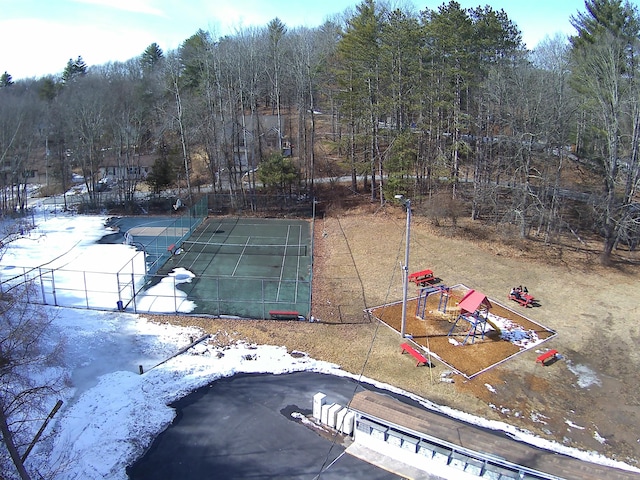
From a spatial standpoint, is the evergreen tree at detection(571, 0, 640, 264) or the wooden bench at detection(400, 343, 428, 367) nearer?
the wooden bench at detection(400, 343, 428, 367)

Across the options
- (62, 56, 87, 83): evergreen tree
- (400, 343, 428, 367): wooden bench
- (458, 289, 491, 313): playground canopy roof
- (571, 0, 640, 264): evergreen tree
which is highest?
(62, 56, 87, 83): evergreen tree

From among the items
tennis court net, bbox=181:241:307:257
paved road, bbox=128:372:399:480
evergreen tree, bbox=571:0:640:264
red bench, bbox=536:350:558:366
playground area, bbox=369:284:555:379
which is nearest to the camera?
paved road, bbox=128:372:399:480

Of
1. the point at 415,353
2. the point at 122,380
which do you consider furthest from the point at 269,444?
the point at 415,353

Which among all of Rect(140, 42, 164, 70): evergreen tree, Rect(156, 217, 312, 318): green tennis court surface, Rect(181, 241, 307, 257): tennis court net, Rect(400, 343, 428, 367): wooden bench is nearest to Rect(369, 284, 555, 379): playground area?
Rect(400, 343, 428, 367): wooden bench

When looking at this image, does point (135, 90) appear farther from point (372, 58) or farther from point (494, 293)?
point (494, 293)

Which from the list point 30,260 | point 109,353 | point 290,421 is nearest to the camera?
point 290,421

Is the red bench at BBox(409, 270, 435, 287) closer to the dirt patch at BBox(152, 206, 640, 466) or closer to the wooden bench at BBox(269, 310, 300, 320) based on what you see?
the dirt patch at BBox(152, 206, 640, 466)

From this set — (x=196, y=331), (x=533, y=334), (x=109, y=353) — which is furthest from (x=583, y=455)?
(x=109, y=353)
